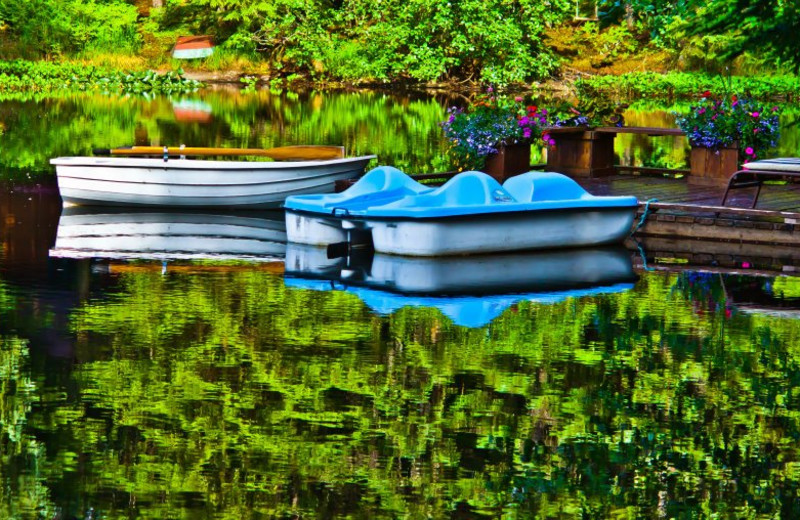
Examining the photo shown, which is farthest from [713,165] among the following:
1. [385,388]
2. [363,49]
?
[363,49]

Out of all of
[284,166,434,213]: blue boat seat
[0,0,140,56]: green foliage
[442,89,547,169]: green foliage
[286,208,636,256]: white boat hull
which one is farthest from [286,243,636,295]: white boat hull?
[0,0,140,56]: green foliage

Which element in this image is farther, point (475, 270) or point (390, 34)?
point (390, 34)

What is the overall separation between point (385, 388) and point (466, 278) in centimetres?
557

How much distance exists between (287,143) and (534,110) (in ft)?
38.5

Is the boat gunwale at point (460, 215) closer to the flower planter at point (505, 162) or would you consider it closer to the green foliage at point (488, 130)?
the flower planter at point (505, 162)

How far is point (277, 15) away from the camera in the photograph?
6341 cm

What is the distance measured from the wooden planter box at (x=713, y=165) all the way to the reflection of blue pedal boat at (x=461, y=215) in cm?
358

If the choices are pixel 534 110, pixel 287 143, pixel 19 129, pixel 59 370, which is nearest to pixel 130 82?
pixel 19 129

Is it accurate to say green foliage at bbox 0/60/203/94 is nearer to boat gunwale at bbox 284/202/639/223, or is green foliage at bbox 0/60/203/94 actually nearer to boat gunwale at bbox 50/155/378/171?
boat gunwale at bbox 50/155/378/171

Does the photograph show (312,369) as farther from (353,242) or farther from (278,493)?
(353,242)

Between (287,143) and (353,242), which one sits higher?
(287,143)

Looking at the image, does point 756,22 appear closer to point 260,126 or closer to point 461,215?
point 461,215

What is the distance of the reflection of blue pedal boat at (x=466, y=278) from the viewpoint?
15195 millimetres

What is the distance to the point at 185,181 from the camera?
23344 mm
